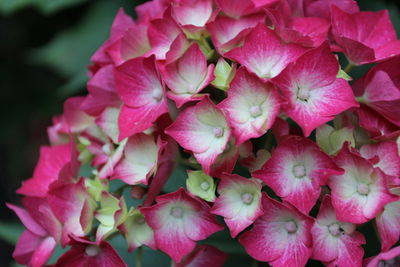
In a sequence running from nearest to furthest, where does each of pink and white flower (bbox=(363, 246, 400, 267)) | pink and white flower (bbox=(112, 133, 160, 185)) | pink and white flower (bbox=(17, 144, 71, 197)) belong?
pink and white flower (bbox=(363, 246, 400, 267)), pink and white flower (bbox=(112, 133, 160, 185)), pink and white flower (bbox=(17, 144, 71, 197))

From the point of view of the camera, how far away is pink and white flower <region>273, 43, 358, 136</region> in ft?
2.54

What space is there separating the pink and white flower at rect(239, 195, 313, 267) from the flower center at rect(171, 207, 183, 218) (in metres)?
0.09

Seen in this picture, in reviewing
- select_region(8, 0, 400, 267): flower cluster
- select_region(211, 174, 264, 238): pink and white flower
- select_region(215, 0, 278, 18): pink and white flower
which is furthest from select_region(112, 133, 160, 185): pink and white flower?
select_region(215, 0, 278, 18): pink and white flower

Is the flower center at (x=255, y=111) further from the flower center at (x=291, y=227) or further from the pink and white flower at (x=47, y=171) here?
the pink and white flower at (x=47, y=171)

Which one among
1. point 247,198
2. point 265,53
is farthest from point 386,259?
point 265,53

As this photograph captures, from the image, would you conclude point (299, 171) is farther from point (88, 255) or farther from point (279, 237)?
point (88, 255)

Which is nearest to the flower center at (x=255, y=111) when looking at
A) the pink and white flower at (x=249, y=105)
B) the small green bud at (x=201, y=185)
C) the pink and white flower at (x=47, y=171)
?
the pink and white flower at (x=249, y=105)

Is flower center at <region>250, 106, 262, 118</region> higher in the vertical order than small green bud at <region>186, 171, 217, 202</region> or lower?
higher

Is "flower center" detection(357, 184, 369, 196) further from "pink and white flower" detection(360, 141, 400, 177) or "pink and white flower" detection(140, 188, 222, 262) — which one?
"pink and white flower" detection(140, 188, 222, 262)

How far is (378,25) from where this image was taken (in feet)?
3.04

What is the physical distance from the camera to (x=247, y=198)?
815mm

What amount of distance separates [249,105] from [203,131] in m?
0.07

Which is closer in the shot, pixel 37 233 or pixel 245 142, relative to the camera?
pixel 245 142

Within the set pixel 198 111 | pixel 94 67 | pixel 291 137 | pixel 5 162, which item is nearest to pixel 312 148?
pixel 291 137
